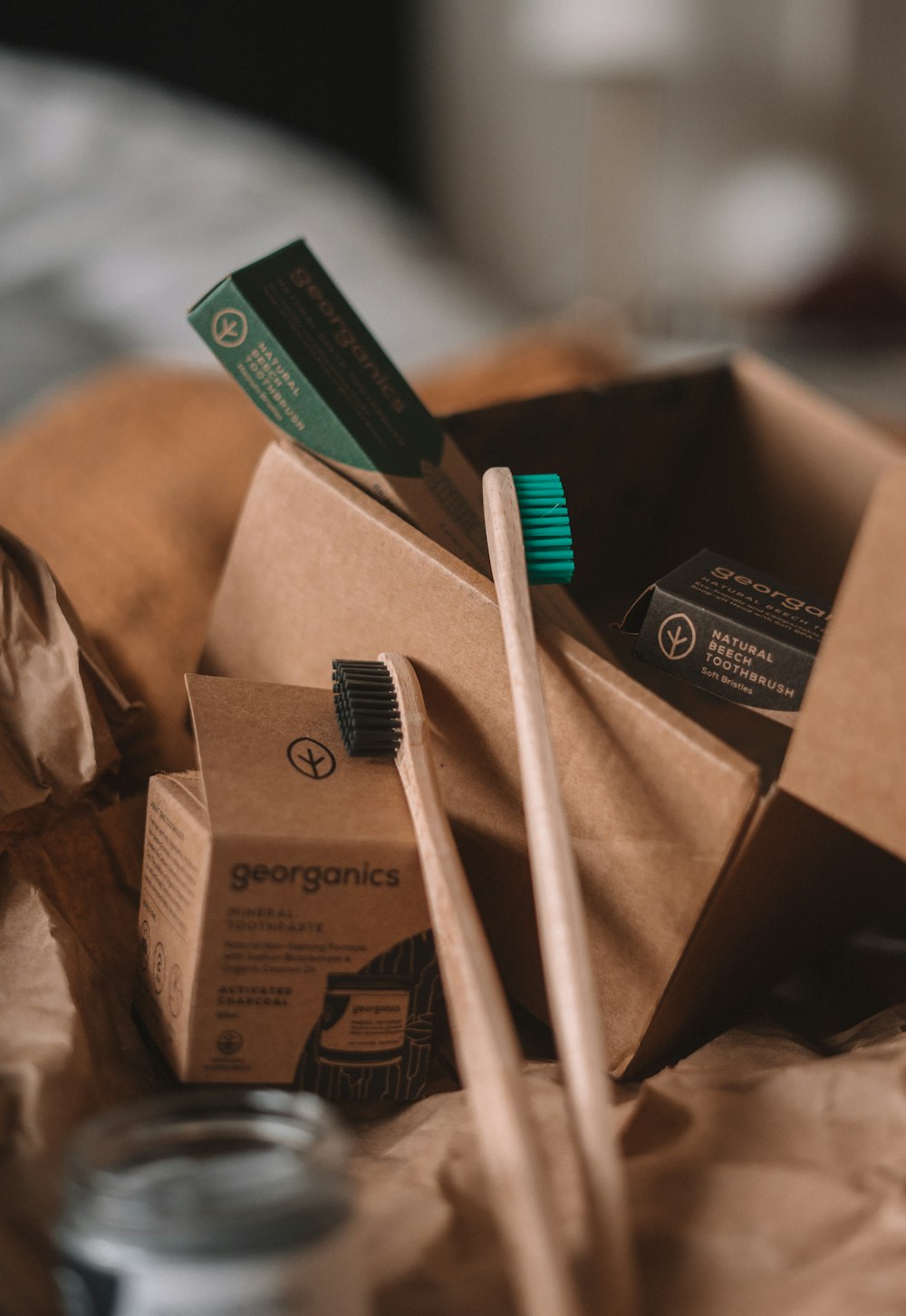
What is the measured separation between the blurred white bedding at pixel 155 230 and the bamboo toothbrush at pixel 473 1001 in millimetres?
1122

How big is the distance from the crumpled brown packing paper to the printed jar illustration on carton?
9cm

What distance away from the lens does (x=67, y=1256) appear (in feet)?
1.15

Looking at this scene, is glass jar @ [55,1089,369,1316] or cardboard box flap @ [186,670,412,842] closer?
glass jar @ [55,1089,369,1316]

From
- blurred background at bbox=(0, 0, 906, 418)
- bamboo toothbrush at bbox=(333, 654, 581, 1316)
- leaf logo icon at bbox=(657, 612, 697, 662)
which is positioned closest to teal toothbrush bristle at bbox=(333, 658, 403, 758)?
bamboo toothbrush at bbox=(333, 654, 581, 1316)

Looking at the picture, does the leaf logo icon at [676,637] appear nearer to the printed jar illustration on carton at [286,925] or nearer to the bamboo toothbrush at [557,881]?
the bamboo toothbrush at [557,881]

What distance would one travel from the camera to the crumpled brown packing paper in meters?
0.63

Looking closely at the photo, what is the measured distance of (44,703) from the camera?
24.9 inches

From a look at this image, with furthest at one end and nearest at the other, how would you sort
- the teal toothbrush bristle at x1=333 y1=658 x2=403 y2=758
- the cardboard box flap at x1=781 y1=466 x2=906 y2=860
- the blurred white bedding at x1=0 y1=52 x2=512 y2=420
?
the blurred white bedding at x1=0 y1=52 x2=512 y2=420, the teal toothbrush bristle at x1=333 y1=658 x2=403 y2=758, the cardboard box flap at x1=781 y1=466 x2=906 y2=860

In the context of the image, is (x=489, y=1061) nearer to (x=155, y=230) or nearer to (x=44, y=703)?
(x=44, y=703)

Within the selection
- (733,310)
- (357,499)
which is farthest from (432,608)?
(733,310)

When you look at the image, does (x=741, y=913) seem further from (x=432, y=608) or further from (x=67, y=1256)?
(x=67, y=1256)

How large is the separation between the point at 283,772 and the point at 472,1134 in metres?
0.19

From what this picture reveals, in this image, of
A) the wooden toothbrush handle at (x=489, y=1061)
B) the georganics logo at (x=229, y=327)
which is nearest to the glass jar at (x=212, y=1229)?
the wooden toothbrush handle at (x=489, y=1061)

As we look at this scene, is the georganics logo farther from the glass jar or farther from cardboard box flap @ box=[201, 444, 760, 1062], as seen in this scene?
the glass jar
